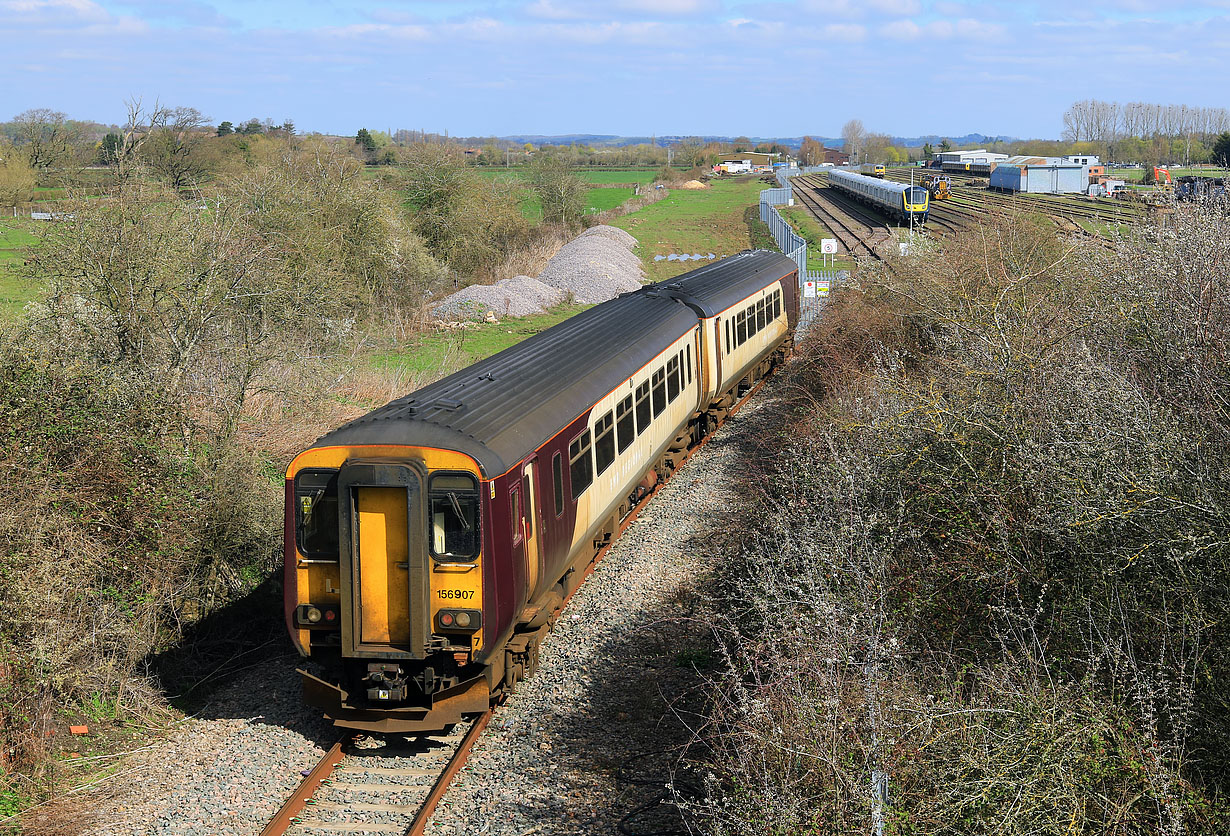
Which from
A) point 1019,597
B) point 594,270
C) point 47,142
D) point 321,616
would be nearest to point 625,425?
point 321,616

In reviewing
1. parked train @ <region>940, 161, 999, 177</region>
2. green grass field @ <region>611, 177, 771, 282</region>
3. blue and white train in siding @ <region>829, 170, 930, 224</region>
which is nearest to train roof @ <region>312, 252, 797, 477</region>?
green grass field @ <region>611, 177, 771, 282</region>

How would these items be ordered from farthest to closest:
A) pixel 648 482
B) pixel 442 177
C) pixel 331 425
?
pixel 442 177
pixel 331 425
pixel 648 482

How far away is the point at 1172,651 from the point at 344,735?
6.84m

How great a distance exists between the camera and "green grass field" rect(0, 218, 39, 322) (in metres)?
15.7

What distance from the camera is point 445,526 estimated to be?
8336 mm

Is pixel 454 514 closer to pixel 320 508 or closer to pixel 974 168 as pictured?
pixel 320 508

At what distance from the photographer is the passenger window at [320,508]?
28.1 ft

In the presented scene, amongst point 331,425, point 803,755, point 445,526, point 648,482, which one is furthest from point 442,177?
point 803,755

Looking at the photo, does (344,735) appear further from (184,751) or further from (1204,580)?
(1204,580)

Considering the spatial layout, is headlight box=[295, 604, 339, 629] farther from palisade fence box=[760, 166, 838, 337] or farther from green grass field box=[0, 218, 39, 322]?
palisade fence box=[760, 166, 838, 337]

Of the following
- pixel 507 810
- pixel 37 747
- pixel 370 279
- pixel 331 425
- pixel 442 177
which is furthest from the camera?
pixel 442 177

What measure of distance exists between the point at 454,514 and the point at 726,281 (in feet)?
44.5

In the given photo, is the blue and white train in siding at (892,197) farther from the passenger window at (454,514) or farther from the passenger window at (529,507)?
the passenger window at (454,514)

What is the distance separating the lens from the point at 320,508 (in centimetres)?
858
